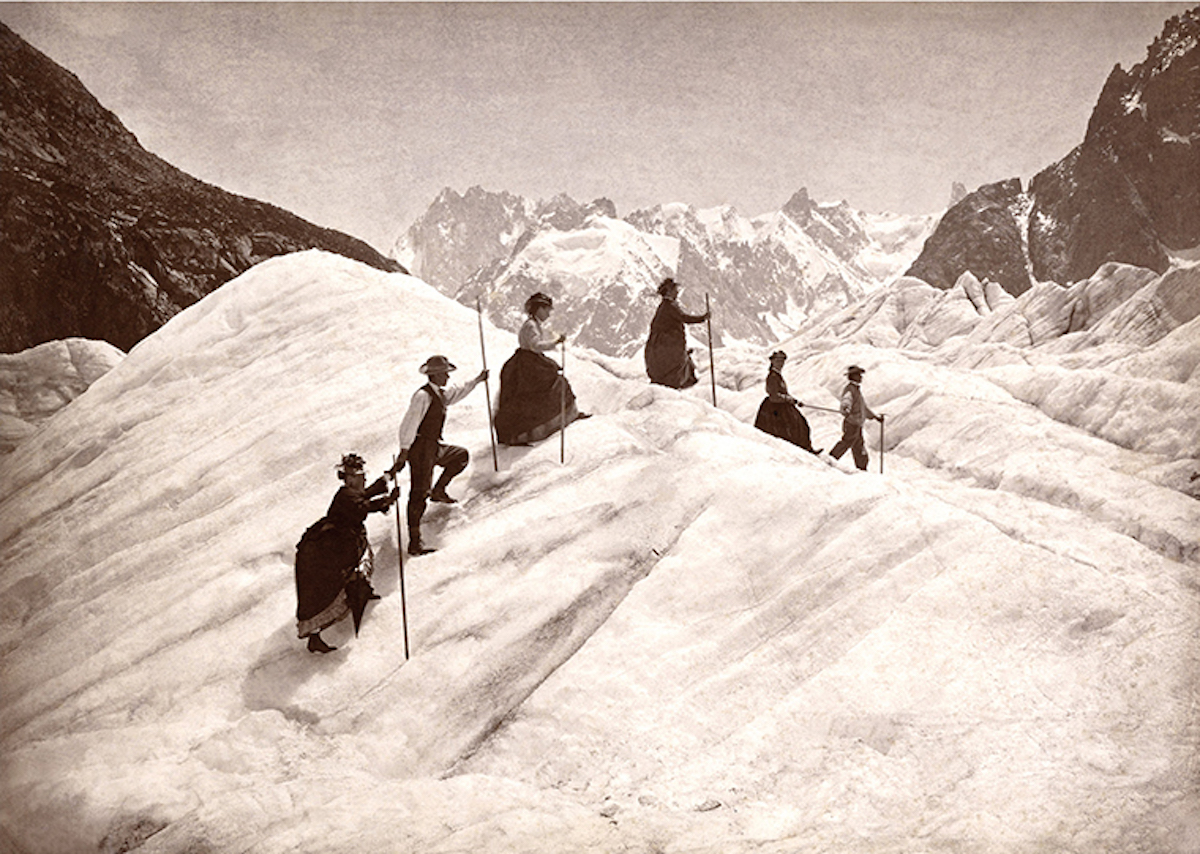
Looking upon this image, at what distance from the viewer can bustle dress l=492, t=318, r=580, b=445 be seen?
10031 mm

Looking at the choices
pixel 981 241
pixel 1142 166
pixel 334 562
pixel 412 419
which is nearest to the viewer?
pixel 334 562

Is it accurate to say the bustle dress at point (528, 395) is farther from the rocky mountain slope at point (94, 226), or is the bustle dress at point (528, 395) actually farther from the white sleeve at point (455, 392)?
the rocky mountain slope at point (94, 226)

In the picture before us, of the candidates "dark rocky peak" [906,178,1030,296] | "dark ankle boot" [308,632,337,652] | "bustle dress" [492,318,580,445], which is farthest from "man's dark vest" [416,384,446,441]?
"dark rocky peak" [906,178,1030,296]

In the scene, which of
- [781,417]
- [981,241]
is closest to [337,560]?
[781,417]

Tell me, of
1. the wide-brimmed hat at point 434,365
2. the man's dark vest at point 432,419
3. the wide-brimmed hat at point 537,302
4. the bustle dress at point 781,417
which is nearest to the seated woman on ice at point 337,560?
the man's dark vest at point 432,419

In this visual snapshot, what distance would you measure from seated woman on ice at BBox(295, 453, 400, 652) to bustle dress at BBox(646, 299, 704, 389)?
25.9ft

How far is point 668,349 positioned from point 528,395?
5.20 meters

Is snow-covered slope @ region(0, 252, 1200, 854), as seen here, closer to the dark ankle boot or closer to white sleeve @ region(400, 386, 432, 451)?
Result: the dark ankle boot

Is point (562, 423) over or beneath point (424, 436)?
beneath

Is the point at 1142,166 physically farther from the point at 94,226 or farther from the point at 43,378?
the point at 94,226

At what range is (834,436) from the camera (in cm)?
2200

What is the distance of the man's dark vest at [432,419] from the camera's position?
8.61 meters

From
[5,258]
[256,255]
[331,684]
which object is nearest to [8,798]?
[331,684]

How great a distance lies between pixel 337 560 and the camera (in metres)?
7.56
